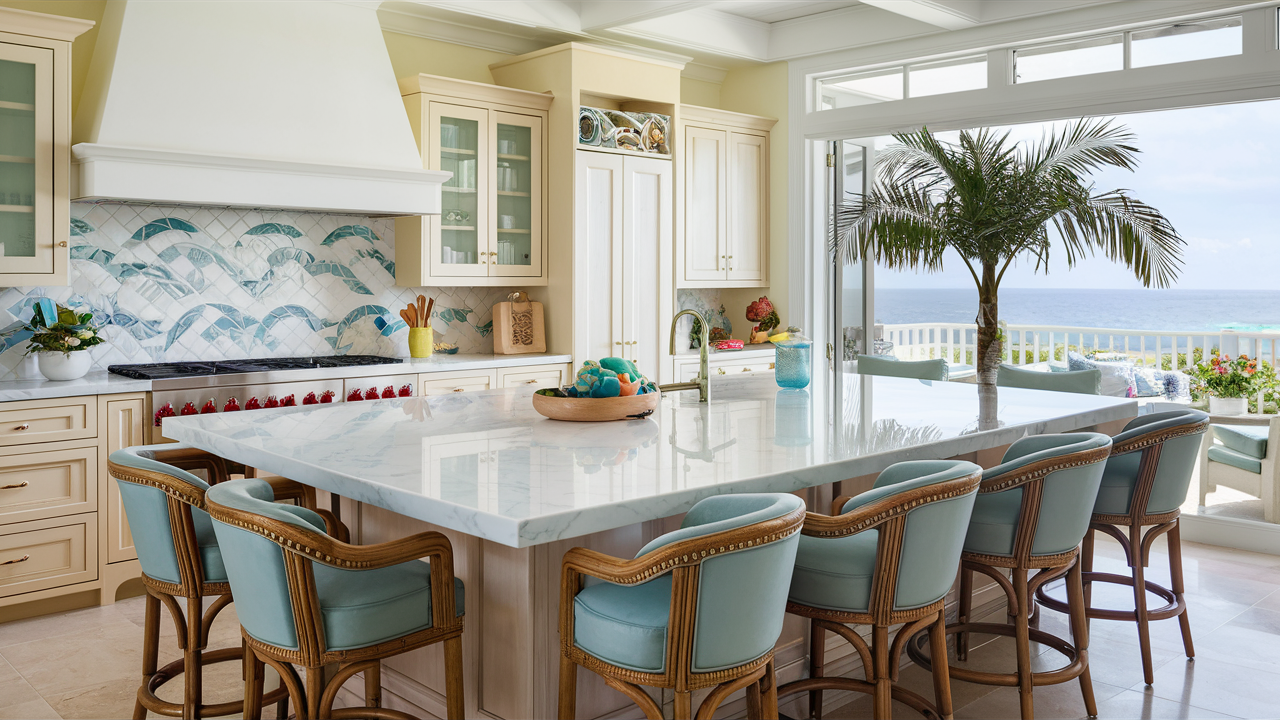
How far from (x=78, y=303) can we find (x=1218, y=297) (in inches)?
860

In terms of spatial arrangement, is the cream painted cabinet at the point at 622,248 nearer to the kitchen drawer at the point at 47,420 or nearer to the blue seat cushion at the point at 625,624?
the kitchen drawer at the point at 47,420

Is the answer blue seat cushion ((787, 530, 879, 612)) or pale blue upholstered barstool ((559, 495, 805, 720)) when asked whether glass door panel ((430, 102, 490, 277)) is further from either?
pale blue upholstered barstool ((559, 495, 805, 720))

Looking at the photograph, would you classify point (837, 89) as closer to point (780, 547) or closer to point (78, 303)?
point (78, 303)

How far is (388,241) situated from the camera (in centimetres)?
520

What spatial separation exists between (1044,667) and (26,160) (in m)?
4.32

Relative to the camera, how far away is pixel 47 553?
370 cm

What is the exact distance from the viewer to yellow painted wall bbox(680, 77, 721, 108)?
6.48 meters

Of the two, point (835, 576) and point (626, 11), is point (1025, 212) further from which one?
point (835, 576)

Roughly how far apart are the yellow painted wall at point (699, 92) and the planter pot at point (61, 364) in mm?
4063

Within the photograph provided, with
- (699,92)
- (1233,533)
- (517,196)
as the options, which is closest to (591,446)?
(517,196)

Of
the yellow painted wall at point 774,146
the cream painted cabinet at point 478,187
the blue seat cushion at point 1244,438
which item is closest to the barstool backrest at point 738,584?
the cream painted cabinet at point 478,187

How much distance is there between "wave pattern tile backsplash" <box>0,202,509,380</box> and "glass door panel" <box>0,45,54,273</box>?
1.33 feet

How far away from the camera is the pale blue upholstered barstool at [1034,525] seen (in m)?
2.51

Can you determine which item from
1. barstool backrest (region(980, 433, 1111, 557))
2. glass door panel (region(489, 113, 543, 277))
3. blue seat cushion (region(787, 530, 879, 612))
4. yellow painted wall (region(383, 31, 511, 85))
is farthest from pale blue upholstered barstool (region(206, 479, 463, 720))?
yellow painted wall (region(383, 31, 511, 85))
